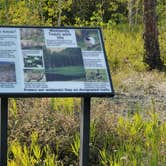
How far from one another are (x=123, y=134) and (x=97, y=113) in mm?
485

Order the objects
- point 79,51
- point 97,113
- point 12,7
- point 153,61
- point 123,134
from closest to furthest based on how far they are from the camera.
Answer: point 79,51
point 123,134
point 97,113
point 153,61
point 12,7

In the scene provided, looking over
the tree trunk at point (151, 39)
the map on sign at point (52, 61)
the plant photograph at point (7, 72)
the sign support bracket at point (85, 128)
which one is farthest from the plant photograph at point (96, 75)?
the tree trunk at point (151, 39)

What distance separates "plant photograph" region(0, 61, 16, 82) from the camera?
383 centimetres

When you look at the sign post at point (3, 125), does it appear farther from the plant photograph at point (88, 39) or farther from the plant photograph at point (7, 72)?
the plant photograph at point (88, 39)

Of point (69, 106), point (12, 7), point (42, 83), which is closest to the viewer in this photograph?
point (42, 83)

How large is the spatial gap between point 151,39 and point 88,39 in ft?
22.1

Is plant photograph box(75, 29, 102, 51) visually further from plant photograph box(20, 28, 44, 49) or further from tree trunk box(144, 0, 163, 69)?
tree trunk box(144, 0, 163, 69)

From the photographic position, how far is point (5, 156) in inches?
157

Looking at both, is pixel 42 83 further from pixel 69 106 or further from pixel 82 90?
pixel 69 106

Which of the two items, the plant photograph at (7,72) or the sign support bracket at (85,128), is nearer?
the plant photograph at (7,72)

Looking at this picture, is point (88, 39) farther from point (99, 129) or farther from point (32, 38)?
point (99, 129)

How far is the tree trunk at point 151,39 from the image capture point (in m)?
10.7

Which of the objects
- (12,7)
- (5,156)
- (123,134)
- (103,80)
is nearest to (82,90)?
(103,80)

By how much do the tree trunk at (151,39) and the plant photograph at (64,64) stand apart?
22.2 feet
